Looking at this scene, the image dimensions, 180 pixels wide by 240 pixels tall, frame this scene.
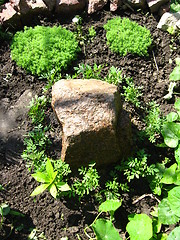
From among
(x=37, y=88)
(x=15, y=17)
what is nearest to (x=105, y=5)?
(x=15, y=17)

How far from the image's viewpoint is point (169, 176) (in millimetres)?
3520

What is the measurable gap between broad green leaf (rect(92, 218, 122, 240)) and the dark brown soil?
31cm

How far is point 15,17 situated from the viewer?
4719 mm

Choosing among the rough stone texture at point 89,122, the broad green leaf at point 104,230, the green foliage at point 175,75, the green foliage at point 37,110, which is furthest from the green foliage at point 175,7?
the broad green leaf at point 104,230

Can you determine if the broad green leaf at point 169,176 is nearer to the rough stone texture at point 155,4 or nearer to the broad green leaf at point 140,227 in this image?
the broad green leaf at point 140,227

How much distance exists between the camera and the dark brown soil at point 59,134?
3.54 metres

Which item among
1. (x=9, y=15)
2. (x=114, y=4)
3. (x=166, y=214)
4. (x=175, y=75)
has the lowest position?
(x=166, y=214)

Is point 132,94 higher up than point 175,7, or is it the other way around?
point 175,7

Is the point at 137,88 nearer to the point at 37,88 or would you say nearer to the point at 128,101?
the point at 128,101

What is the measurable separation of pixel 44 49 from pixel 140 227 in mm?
2326

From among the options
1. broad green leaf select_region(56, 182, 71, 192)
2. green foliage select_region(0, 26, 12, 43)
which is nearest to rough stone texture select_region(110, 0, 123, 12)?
green foliage select_region(0, 26, 12, 43)

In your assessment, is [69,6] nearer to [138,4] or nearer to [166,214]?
[138,4]

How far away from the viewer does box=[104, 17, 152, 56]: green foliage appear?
4.43m

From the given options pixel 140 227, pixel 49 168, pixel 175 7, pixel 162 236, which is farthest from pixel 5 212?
pixel 175 7
